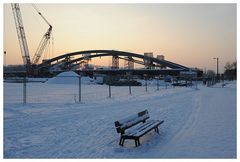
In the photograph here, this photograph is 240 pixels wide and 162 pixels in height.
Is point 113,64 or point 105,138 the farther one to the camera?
point 113,64

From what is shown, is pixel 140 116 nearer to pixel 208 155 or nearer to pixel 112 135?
pixel 112 135

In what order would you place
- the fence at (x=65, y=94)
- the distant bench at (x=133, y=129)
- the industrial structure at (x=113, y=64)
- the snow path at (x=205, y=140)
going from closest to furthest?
the snow path at (x=205, y=140) → the distant bench at (x=133, y=129) → the fence at (x=65, y=94) → the industrial structure at (x=113, y=64)

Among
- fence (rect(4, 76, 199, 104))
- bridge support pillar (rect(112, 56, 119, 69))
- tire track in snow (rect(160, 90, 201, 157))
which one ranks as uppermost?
bridge support pillar (rect(112, 56, 119, 69))

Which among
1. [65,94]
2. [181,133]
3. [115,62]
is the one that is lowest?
[181,133]

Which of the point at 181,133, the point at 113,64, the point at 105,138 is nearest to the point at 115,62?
the point at 113,64

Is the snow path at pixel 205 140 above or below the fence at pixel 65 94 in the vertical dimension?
below

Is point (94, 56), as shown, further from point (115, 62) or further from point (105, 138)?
point (105, 138)

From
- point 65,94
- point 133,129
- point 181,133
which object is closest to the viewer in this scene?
point 133,129

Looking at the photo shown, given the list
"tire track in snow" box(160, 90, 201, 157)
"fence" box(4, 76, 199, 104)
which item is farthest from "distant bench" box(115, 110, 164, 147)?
"fence" box(4, 76, 199, 104)

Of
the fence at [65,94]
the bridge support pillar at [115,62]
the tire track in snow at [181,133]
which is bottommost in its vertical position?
the tire track in snow at [181,133]

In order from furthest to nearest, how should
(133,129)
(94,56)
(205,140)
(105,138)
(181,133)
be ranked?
1. (94,56)
2. (181,133)
3. (105,138)
4. (133,129)
5. (205,140)

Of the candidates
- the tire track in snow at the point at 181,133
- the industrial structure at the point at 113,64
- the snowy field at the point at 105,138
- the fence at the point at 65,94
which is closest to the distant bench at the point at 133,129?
the snowy field at the point at 105,138

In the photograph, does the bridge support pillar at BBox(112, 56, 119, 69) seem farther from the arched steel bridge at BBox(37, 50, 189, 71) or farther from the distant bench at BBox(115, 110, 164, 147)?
the distant bench at BBox(115, 110, 164, 147)

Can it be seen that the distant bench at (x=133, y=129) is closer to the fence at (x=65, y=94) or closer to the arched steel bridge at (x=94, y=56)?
the fence at (x=65, y=94)
